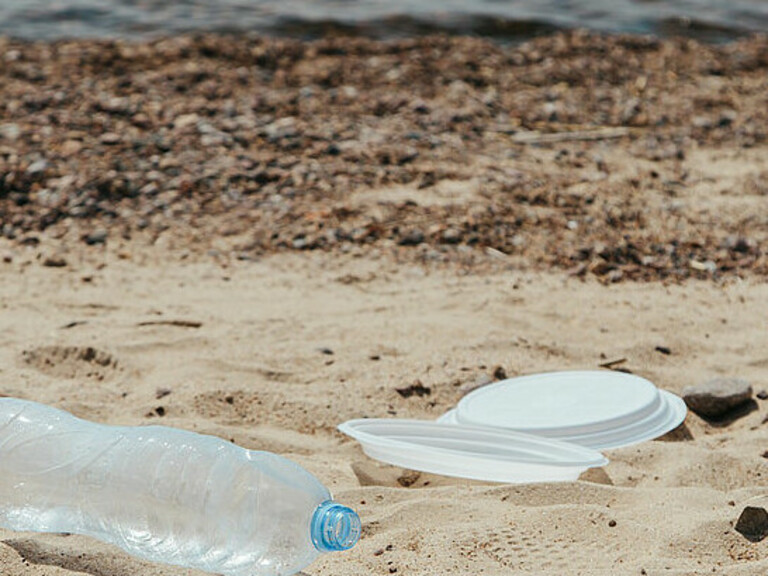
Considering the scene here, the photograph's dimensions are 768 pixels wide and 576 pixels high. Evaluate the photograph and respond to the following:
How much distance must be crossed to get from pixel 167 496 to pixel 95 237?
8.91 ft

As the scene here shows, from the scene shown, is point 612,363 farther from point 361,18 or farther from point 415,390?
point 361,18

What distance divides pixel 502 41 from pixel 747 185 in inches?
144

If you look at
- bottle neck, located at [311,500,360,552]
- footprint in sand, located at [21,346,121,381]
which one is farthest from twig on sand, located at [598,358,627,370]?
bottle neck, located at [311,500,360,552]

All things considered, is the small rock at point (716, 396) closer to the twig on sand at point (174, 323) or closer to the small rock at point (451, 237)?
the small rock at point (451, 237)

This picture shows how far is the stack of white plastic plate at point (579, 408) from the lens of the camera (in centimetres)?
346

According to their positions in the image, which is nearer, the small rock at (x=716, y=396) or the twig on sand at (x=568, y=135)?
the small rock at (x=716, y=396)

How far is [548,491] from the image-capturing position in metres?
3.02

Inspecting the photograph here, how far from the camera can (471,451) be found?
10.8 ft

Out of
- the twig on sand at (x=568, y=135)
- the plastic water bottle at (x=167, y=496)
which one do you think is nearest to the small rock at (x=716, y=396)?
the plastic water bottle at (x=167, y=496)

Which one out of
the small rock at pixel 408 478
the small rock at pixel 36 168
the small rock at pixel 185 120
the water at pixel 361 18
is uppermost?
the water at pixel 361 18

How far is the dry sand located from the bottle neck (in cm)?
36

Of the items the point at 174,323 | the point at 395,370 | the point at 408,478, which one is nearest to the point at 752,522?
the point at 408,478

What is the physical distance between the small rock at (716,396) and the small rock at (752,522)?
39.2 inches

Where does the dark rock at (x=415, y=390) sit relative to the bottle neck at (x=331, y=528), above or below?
below
